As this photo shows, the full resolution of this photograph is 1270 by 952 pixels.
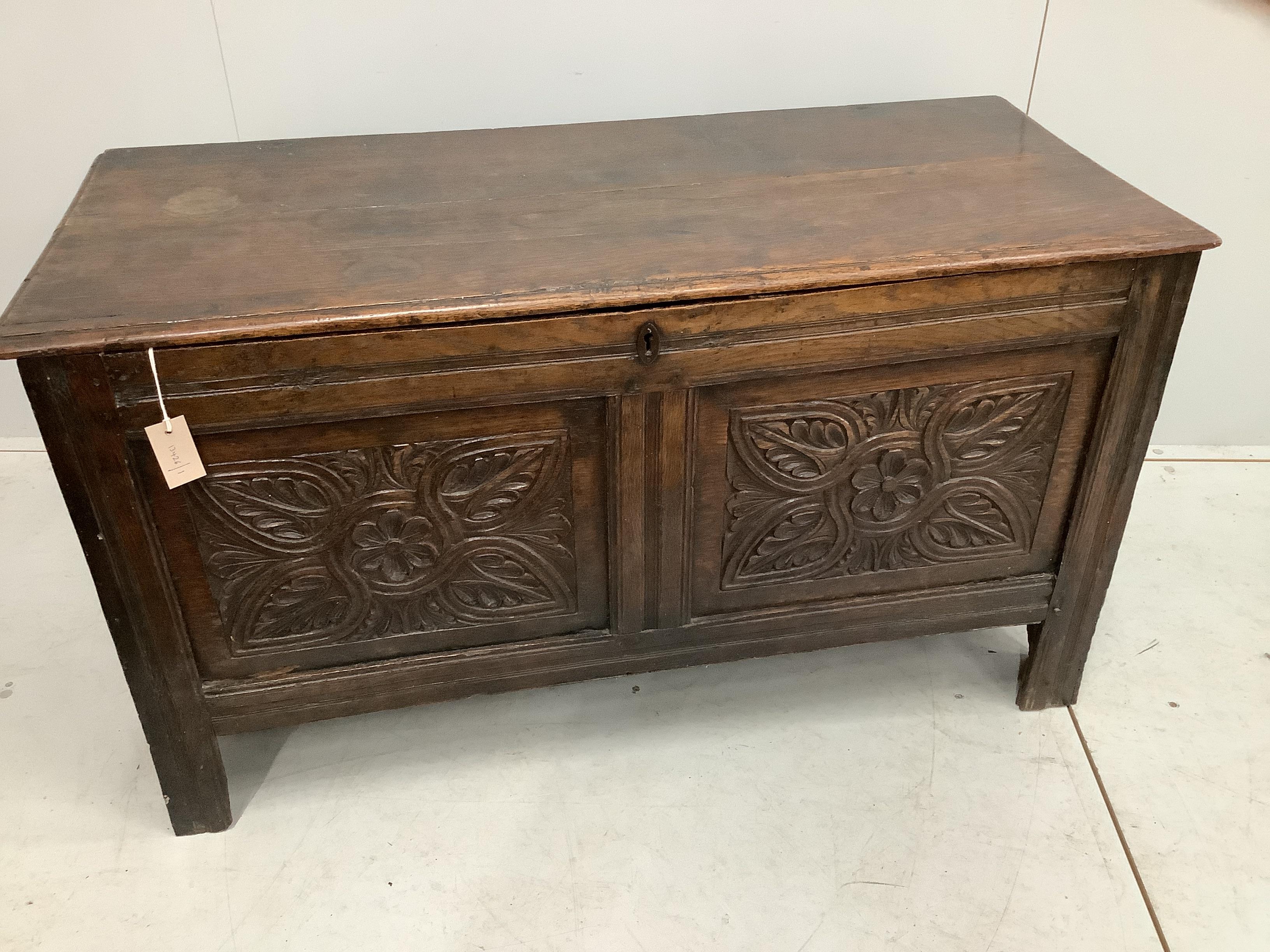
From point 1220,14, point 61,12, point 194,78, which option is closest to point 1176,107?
point 1220,14

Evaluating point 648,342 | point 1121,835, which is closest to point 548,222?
point 648,342

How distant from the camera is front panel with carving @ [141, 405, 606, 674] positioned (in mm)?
1398

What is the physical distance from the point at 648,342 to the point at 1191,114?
1.41m

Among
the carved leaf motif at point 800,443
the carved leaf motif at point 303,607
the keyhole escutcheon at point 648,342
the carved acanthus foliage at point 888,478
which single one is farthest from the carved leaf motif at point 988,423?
the carved leaf motif at point 303,607

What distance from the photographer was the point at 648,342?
4.50ft

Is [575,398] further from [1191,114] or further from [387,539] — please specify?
[1191,114]

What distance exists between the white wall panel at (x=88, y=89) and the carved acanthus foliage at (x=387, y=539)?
0.96 meters

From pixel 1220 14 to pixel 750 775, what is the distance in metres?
1.66

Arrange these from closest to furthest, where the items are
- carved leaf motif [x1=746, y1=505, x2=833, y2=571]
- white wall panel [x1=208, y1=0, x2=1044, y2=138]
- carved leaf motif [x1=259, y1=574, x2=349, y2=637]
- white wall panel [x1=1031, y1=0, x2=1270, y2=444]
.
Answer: carved leaf motif [x1=259, y1=574, x2=349, y2=637]
carved leaf motif [x1=746, y1=505, x2=833, y2=571]
white wall panel [x1=208, y1=0, x2=1044, y2=138]
white wall panel [x1=1031, y1=0, x2=1270, y2=444]

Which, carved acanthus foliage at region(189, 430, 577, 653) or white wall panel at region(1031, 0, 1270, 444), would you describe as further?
white wall panel at region(1031, 0, 1270, 444)

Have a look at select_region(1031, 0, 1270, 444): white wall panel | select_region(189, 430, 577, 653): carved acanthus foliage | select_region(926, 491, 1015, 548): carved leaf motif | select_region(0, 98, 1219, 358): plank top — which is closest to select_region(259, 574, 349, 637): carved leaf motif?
select_region(189, 430, 577, 653): carved acanthus foliage

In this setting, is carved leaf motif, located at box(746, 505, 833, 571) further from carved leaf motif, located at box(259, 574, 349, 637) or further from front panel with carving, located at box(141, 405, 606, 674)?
carved leaf motif, located at box(259, 574, 349, 637)

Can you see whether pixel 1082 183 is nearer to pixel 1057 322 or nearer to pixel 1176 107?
pixel 1057 322

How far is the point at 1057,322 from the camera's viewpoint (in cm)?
148
